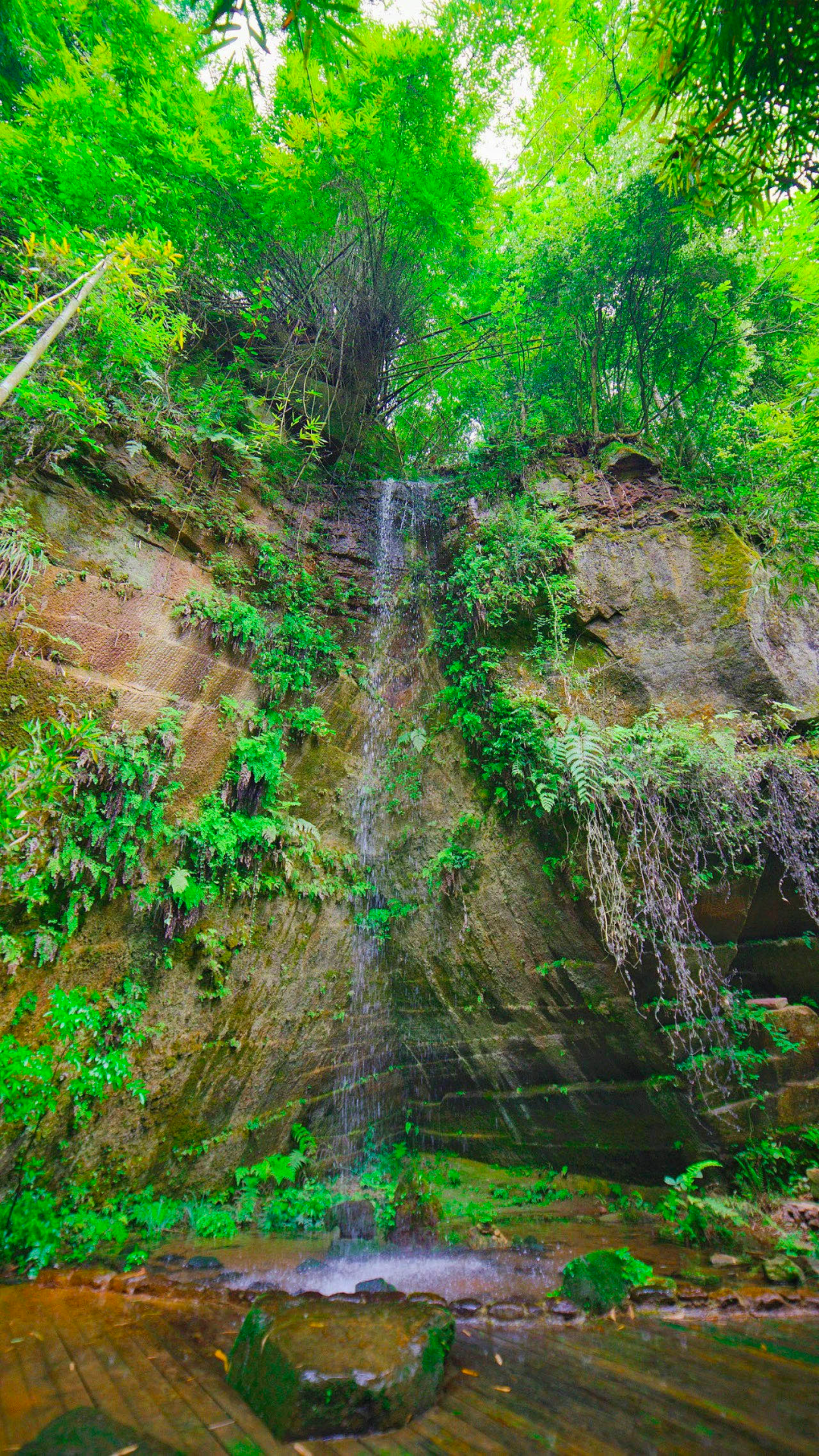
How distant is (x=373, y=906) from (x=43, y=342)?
242 inches

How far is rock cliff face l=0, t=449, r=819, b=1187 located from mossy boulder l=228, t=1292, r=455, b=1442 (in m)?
2.47

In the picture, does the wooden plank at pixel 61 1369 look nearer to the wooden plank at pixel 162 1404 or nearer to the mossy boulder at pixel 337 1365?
the wooden plank at pixel 162 1404

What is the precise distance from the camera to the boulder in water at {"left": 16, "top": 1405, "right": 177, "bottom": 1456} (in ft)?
7.39

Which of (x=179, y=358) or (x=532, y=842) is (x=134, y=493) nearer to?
(x=179, y=358)

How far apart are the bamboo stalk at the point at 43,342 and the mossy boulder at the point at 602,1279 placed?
7.18m

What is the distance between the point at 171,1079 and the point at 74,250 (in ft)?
26.8

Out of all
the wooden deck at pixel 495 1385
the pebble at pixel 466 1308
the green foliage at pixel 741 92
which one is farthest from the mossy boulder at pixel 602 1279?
the green foliage at pixel 741 92

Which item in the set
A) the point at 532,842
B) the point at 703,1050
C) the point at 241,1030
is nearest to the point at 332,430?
the point at 532,842

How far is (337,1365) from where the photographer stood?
276cm

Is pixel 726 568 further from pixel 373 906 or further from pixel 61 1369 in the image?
pixel 61 1369

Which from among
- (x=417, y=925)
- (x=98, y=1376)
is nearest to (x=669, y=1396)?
(x=98, y=1376)

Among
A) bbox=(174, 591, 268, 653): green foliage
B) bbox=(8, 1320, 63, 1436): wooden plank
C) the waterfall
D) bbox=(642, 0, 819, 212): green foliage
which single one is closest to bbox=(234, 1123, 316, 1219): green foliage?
the waterfall

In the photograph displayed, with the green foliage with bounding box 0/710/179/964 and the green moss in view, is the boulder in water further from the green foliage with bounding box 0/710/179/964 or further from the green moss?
the green moss

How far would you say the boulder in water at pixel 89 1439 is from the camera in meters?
2.25
